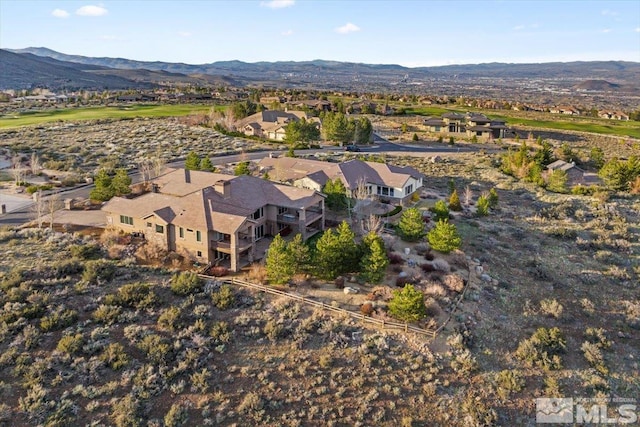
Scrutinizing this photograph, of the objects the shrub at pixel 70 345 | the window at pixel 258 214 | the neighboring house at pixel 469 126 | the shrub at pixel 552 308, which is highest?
the neighboring house at pixel 469 126

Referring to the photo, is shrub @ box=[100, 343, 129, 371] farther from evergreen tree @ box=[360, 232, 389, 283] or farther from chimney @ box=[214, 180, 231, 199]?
chimney @ box=[214, 180, 231, 199]

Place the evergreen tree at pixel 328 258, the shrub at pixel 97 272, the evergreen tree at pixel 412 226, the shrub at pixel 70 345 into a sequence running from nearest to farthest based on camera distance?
the shrub at pixel 70 345 < the shrub at pixel 97 272 < the evergreen tree at pixel 328 258 < the evergreen tree at pixel 412 226

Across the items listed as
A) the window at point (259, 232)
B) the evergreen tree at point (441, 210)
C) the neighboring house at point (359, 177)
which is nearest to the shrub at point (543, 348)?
the evergreen tree at point (441, 210)

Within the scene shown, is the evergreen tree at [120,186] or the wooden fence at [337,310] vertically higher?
the evergreen tree at [120,186]

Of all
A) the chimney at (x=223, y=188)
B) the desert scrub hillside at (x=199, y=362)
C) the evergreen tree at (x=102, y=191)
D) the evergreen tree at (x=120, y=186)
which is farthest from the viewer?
the evergreen tree at (x=120, y=186)

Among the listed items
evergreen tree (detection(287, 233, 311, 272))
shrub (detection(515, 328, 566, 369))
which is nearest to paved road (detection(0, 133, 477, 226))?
evergreen tree (detection(287, 233, 311, 272))

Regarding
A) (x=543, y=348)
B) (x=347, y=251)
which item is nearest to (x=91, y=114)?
(x=347, y=251)

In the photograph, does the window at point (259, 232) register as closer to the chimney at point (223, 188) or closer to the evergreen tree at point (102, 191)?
the chimney at point (223, 188)

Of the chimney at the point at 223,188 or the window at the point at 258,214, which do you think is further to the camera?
the window at the point at 258,214
